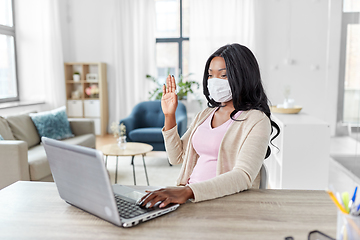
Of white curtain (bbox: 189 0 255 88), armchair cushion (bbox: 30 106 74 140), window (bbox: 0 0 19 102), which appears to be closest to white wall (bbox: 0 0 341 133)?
window (bbox: 0 0 19 102)

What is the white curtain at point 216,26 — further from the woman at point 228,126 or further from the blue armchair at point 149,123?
the woman at point 228,126

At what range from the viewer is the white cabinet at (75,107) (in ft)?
20.0

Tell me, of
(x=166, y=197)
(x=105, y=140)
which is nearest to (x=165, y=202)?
(x=166, y=197)

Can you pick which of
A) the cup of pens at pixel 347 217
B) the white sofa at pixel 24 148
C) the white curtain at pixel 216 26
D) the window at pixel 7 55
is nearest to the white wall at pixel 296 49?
the white curtain at pixel 216 26

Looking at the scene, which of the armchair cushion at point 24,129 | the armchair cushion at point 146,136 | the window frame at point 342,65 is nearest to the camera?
the armchair cushion at point 24,129

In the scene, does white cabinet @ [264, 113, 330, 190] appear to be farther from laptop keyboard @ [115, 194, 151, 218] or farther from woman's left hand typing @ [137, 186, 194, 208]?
laptop keyboard @ [115, 194, 151, 218]

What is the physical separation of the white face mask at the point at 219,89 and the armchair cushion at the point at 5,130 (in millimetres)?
2455

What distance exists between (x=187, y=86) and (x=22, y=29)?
120 inches

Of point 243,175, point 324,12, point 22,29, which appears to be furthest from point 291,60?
point 243,175

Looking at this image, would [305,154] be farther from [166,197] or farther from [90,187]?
[90,187]

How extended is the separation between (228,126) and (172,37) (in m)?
5.14

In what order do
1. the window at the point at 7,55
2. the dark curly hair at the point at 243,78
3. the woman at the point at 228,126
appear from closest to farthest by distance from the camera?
the woman at the point at 228,126 < the dark curly hair at the point at 243,78 < the window at the point at 7,55

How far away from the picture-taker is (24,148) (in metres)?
2.58

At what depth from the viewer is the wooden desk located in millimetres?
781
